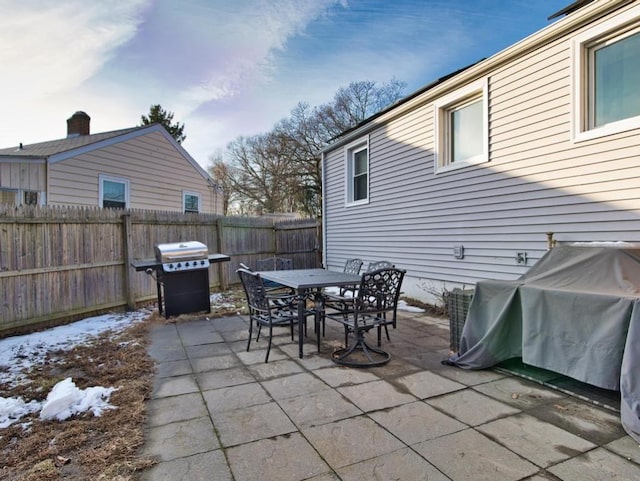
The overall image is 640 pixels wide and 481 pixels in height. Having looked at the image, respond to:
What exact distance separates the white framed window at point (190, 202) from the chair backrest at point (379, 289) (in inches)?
329

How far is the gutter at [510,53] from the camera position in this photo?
3.78m

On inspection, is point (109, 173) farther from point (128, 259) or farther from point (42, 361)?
point (42, 361)

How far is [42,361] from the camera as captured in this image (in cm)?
379

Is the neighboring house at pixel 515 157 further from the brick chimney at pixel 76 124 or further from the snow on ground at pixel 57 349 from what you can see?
the brick chimney at pixel 76 124

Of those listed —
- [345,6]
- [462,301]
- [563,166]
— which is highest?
[345,6]

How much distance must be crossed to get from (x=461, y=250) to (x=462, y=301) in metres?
2.23

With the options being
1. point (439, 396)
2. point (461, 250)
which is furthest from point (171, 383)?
point (461, 250)

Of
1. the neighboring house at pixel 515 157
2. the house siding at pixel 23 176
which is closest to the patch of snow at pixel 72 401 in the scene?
the neighboring house at pixel 515 157

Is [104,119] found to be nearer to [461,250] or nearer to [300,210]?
[300,210]

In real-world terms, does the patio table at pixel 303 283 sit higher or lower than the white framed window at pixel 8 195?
lower

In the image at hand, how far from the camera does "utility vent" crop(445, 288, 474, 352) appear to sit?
Result: 3.57 metres

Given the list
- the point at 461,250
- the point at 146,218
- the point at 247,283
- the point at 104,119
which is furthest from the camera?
the point at 104,119

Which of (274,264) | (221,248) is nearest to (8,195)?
(221,248)

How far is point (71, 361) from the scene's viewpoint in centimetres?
376
